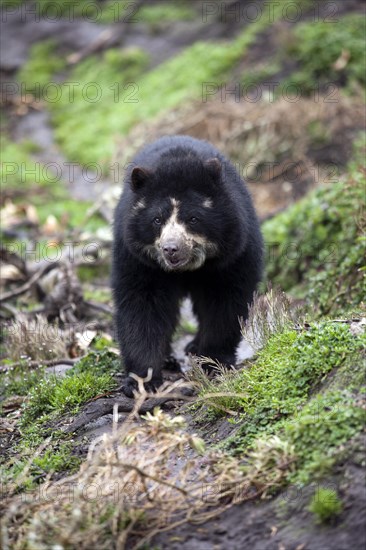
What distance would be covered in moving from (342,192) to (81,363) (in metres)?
3.45

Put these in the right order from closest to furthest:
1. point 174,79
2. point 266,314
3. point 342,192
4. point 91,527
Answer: point 91,527 < point 266,314 < point 342,192 < point 174,79

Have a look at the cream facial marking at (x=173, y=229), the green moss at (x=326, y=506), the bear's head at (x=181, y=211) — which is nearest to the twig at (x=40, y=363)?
the bear's head at (x=181, y=211)

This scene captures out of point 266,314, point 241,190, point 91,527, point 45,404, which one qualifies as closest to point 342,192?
point 241,190

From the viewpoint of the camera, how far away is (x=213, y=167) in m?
5.79

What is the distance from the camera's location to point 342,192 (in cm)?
843

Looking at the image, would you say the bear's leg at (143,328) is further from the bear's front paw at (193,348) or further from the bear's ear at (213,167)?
the bear's front paw at (193,348)

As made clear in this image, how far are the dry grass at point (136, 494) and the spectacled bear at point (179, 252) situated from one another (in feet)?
5.09

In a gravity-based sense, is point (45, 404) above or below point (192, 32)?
above

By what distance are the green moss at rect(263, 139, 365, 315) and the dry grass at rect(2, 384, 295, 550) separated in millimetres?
3047

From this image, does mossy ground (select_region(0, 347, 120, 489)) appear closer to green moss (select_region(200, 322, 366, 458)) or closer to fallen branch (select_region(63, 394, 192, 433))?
fallen branch (select_region(63, 394, 192, 433))

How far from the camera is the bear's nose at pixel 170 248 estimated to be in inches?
220

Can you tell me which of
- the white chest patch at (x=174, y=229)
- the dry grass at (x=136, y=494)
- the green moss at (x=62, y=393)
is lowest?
the green moss at (x=62, y=393)

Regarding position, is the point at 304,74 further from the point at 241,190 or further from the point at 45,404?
the point at 45,404

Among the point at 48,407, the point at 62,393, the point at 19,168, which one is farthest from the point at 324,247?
the point at 19,168
